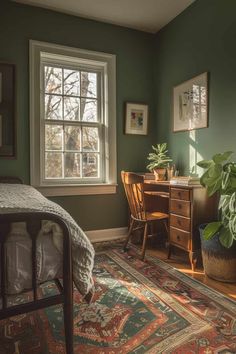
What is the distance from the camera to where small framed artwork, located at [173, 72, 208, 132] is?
2.65 m

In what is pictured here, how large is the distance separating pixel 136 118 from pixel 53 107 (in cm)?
108

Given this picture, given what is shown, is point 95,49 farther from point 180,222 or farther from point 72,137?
point 180,222

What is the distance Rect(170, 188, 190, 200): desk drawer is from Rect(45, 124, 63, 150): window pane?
4.83ft

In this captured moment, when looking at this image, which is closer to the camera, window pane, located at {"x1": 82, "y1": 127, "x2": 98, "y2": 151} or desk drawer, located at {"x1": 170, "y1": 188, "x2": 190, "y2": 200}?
desk drawer, located at {"x1": 170, "y1": 188, "x2": 190, "y2": 200}

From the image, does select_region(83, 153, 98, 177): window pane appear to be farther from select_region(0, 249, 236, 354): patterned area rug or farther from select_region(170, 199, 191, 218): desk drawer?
select_region(0, 249, 236, 354): patterned area rug

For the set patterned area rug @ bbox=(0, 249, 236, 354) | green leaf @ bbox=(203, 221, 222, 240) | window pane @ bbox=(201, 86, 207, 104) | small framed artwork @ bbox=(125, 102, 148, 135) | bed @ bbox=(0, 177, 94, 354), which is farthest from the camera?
small framed artwork @ bbox=(125, 102, 148, 135)

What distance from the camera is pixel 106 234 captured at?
3.25 meters

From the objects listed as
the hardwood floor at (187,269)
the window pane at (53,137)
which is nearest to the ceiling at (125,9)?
the window pane at (53,137)

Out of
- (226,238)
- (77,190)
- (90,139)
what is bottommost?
(226,238)

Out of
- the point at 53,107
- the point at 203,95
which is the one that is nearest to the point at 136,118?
the point at 203,95

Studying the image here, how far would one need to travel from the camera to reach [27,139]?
285 centimetres

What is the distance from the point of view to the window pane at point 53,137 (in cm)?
302

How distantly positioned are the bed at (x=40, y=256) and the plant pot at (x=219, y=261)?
50.0 inches

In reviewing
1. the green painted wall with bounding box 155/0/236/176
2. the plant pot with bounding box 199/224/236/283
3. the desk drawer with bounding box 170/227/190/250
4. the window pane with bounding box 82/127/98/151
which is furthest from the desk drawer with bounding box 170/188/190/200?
the window pane with bounding box 82/127/98/151
